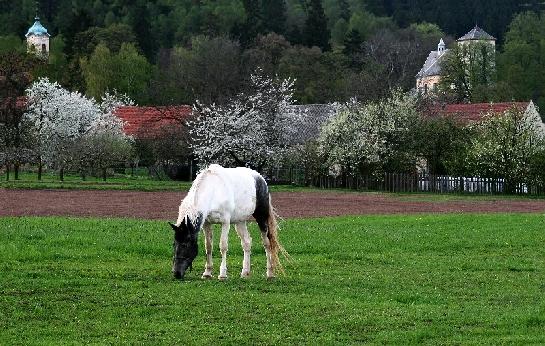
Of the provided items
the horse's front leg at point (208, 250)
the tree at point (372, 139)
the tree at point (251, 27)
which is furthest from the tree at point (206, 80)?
the horse's front leg at point (208, 250)

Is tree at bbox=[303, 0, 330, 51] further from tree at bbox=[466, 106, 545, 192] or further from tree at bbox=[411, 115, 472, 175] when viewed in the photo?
tree at bbox=[466, 106, 545, 192]

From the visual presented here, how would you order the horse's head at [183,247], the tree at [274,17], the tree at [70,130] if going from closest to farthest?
the horse's head at [183,247], the tree at [70,130], the tree at [274,17]

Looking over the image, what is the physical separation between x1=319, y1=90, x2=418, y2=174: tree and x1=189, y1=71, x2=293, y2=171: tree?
5.00m

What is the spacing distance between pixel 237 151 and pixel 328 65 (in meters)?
53.0

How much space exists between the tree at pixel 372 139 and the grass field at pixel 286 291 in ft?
151

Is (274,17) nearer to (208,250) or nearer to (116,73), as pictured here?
(116,73)

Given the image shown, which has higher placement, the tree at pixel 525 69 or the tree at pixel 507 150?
the tree at pixel 525 69

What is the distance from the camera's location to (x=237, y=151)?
265 ft

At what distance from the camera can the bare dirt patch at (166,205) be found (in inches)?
1593

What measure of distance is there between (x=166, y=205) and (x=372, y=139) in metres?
31.7

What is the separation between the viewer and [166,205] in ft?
152

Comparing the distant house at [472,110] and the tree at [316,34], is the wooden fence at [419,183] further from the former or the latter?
the tree at [316,34]

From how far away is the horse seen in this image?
751 inches

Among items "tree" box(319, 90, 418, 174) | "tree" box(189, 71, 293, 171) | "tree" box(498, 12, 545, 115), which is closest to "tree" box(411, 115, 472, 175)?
"tree" box(319, 90, 418, 174)
